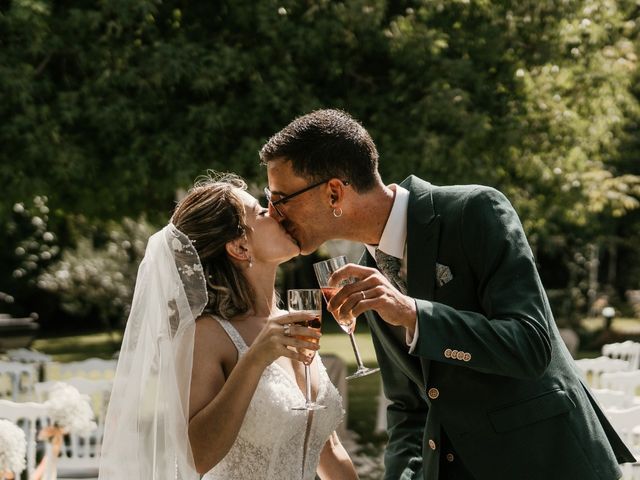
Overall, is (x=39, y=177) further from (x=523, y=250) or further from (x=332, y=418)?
(x=523, y=250)

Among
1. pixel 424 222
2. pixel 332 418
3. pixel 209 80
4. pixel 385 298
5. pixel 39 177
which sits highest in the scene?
pixel 209 80

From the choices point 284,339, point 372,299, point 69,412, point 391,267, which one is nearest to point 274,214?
point 391,267

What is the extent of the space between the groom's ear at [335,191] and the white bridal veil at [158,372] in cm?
57

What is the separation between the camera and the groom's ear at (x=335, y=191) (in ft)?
9.90

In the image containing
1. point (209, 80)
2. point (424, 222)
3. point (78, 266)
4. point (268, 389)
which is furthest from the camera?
point (78, 266)

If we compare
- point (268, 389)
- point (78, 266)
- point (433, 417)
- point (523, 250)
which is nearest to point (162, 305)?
point (268, 389)

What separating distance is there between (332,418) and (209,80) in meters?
5.34

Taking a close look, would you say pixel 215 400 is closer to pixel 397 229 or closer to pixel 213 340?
pixel 213 340

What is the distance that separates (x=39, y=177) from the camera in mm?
8680

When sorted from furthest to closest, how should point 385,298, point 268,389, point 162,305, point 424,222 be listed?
point 268,389 → point 162,305 → point 424,222 → point 385,298

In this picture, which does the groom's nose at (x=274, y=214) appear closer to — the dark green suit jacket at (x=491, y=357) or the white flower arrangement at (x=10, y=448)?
the dark green suit jacket at (x=491, y=357)

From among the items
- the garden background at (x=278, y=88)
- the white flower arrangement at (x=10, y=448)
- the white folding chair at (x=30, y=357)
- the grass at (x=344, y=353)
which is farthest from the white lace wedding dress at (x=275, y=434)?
the grass at (x=344, y=353)

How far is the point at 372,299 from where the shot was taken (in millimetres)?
2473

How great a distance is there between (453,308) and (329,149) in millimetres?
638
